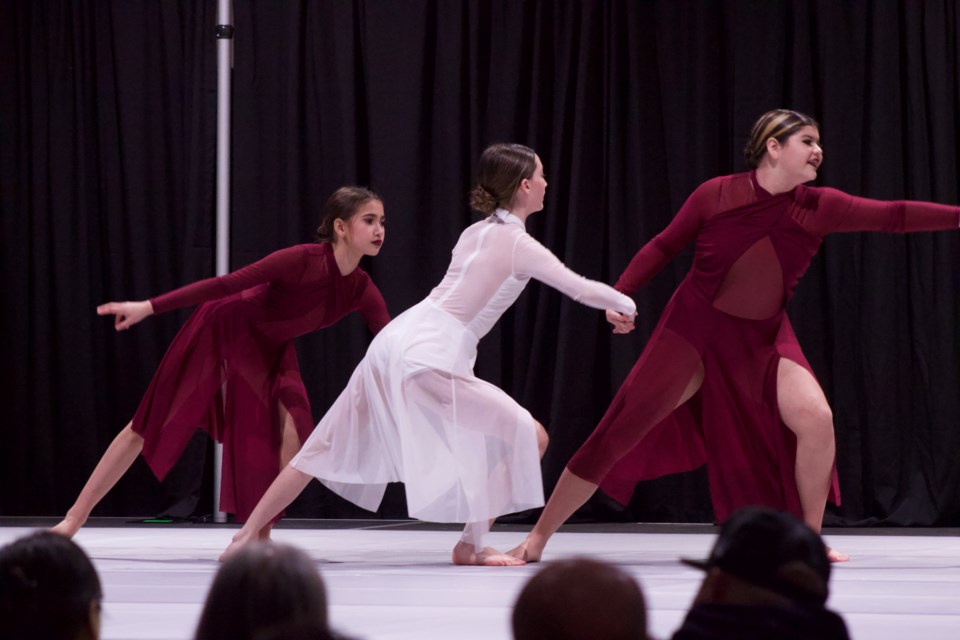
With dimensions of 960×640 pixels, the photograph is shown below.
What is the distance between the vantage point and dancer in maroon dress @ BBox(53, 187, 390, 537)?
436cm

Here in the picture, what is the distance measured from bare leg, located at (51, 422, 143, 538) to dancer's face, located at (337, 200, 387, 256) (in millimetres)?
977

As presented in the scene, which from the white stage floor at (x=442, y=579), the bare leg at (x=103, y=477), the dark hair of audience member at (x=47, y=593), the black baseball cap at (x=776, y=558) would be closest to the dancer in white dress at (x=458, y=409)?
the white stage floor at (x=442, y=579)

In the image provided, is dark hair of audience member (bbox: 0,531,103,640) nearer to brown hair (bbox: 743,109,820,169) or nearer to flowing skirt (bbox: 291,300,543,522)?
flowing skirt (bbox: 291,300,543,522)

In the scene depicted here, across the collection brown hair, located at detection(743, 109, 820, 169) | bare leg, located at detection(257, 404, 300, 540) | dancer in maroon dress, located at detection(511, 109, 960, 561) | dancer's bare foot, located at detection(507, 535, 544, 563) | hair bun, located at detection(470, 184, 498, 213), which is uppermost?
brown hair, located at detection(743, 109, 820, 169)

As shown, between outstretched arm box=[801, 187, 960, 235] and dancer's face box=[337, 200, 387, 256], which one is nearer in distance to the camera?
outstretched arm box=[801, 187, 960, 235]

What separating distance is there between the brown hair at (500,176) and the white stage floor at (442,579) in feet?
3.60

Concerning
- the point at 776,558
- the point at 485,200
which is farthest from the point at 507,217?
the point at 776,558

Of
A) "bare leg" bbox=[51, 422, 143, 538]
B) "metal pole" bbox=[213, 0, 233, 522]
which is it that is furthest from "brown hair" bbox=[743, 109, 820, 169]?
"metal pole" bbox=[213, 0, 233, 522]

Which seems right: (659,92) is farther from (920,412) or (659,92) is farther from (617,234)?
(920,412)

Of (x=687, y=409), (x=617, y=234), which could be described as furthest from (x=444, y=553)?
(x=617, y=234)

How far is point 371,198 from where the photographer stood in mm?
4367

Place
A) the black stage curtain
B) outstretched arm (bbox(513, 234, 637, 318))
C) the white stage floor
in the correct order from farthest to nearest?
the black stage curtain < outstretched arm (bbox(513, 234, 637, 318)) < the white stage floor

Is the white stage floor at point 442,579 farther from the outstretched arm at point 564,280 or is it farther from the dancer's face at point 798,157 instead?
the dancer's face at point 798,157

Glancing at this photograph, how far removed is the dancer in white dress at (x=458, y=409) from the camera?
12.4 ft
